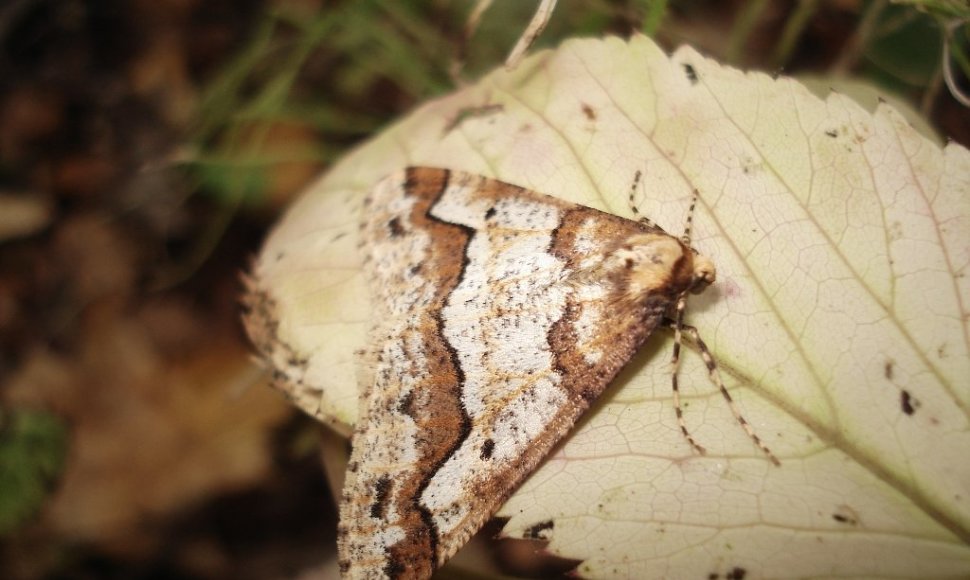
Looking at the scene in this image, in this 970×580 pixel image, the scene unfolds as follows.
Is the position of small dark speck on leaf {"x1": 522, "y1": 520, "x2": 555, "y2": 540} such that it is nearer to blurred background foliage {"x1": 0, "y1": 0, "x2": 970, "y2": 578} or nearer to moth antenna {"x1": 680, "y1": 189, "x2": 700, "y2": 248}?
moth antenna {"x1": 680, "y1": 189, "x2": 700, "y2": 248}

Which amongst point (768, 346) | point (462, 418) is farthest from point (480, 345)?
point (768, 346)

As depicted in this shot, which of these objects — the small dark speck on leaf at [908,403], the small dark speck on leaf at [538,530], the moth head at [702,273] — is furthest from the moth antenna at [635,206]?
the small dark speck on leaf at [538,530]

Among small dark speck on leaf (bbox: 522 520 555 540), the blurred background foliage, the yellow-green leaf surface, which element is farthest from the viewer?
the blurred background foliage

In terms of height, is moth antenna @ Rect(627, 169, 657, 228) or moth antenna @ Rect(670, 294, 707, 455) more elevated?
moth antenna @ Rect(627, 169, 657, 228)

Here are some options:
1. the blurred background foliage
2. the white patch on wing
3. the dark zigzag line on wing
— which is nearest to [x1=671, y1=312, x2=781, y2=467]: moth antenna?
the white patch on wing

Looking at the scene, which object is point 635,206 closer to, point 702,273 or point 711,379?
point 702,273

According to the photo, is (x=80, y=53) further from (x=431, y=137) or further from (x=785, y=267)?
(x=785, y=267)

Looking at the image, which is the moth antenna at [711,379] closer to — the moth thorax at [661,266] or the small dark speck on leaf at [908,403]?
the moth thorax at [661,266]

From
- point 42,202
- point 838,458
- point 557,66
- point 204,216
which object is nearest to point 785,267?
point 838,458
